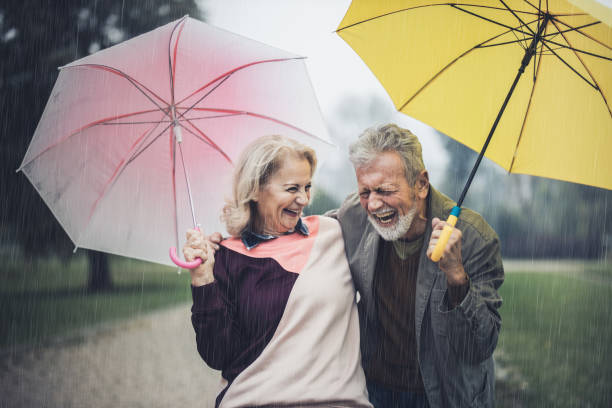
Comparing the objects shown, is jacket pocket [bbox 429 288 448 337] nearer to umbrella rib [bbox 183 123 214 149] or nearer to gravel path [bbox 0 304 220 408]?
umbrella rib [bbox 183 123 214 149]

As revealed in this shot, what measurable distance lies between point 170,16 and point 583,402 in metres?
12.5

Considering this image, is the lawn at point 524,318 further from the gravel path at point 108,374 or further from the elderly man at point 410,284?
the elderly man at point 410,284

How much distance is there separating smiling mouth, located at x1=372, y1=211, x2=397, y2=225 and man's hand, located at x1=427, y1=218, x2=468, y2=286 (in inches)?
15.1

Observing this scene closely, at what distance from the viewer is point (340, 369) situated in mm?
2641

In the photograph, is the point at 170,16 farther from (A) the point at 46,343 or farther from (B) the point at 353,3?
(B) the point at 353,3

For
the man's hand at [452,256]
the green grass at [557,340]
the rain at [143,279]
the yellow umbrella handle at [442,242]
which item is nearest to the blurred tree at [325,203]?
the rain at [143,279]

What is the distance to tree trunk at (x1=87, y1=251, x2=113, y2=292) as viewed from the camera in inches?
569

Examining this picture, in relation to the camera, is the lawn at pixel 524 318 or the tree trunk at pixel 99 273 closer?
the lawn at pixel 524 318

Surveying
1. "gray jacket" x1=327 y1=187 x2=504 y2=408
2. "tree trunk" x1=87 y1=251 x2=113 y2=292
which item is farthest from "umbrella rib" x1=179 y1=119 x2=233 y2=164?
"tree trunk" x1=87 y1=251 x2=113 y2=292

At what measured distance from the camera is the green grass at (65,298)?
9.95 metres

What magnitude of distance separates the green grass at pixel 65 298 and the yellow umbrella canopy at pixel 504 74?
8751 mm

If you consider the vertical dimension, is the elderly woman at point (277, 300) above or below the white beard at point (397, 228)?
below

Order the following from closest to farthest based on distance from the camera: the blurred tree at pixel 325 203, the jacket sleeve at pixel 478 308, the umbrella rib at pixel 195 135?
the jacket sleeve at pixel 478 308, the umbrella rib at pixel 195 135, the blurred tree at pixel 325 203

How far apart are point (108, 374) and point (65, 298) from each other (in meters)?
5.76
